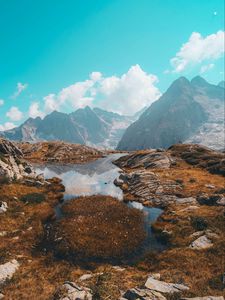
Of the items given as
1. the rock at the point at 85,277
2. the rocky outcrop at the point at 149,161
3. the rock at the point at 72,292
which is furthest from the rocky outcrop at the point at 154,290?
the rocky outcrop at the point at 149,161

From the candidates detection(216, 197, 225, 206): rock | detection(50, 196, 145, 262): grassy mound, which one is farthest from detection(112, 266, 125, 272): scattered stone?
detection(216, 197, 225, 206): rock

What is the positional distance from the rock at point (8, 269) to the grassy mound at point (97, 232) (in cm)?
458

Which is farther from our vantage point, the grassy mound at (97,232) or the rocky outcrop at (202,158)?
the rocky outcrop at (202,158)

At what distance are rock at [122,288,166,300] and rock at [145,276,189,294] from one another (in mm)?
815

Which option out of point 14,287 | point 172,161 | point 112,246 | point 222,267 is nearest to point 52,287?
point 14,287

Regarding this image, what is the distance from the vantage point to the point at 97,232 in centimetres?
3381

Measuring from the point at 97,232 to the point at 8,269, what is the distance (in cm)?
1183

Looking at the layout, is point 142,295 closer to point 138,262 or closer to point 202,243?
point 138,262

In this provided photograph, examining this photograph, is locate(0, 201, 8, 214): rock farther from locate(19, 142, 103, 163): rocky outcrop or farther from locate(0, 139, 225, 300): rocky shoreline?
locate(19, 142, 103, 163): rocky outcrop

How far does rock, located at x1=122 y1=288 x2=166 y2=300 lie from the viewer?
19961mm

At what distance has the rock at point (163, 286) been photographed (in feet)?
70.7

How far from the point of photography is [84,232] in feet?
110

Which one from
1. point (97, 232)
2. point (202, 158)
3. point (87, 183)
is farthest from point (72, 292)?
point (202, 158)

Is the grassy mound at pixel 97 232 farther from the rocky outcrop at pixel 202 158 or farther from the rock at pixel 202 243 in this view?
the rocky outcrop at pixel 202 158
